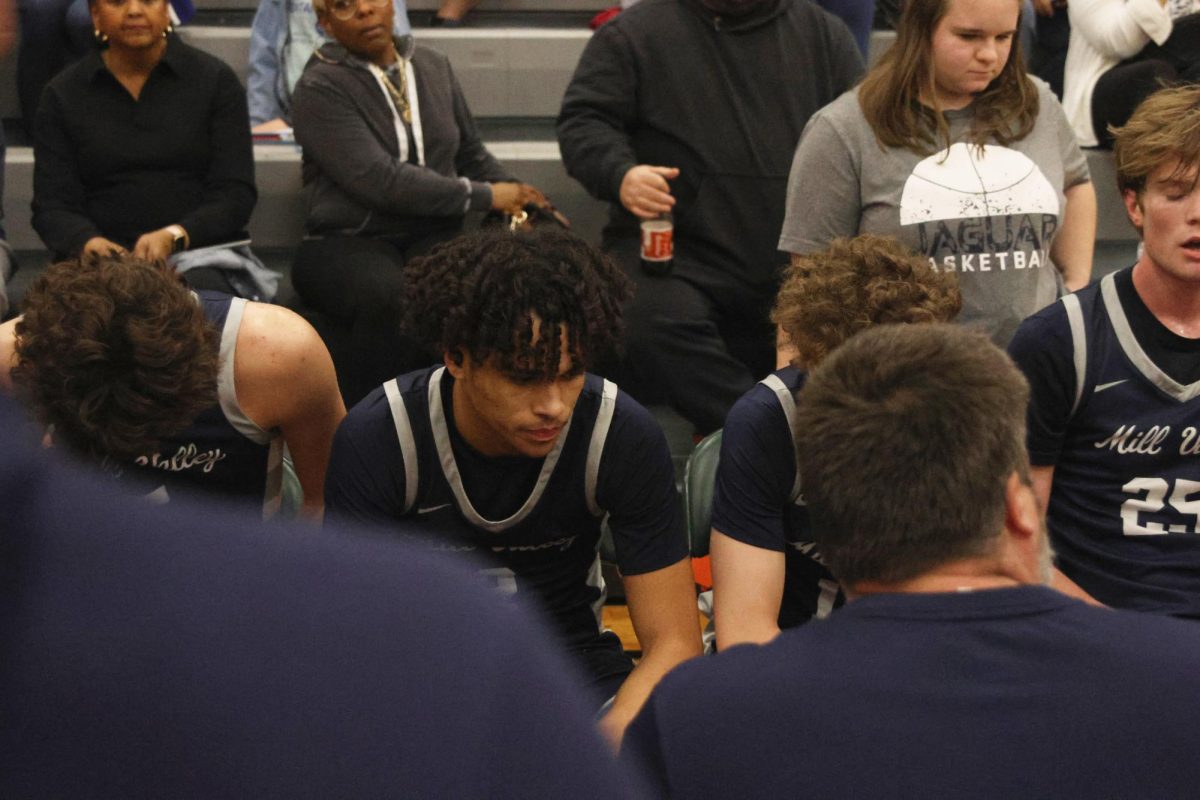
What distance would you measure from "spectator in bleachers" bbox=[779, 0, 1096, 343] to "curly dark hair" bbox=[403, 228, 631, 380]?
662mm

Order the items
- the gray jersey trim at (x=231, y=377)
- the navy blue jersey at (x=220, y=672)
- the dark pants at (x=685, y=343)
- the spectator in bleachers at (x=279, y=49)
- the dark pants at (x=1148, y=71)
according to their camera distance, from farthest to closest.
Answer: the spectator in bleachers at (x=279, y=49)
the dark pants at (x=1148, y=71)
the dark pants at (x=685, y=343)
the gray jersey trim at (x=231, y=377)
the navy blue jersey at (x=220, y=672)

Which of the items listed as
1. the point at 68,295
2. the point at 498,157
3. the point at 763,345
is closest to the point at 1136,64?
the point at 763,345

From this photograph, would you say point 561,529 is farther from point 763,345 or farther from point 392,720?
point 392,720

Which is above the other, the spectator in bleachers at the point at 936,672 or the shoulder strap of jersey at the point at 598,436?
the spectator in bleachers at the point at 936,672

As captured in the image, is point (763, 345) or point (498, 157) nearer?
point (763, 345)

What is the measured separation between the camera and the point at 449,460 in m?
1.95

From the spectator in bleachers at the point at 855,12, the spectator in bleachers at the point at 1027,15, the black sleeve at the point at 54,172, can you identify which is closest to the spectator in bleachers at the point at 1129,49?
the spectator in bleachers at the point at 1027,15

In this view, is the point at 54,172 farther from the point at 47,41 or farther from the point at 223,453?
the point at 223,453

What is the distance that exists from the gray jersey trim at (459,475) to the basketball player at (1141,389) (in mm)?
685

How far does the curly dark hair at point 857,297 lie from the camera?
6.13ft

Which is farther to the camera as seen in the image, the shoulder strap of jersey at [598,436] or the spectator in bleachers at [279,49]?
the spectator in bleachers at [279,49]

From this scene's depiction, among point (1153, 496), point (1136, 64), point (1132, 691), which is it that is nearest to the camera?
point (1132, 691)

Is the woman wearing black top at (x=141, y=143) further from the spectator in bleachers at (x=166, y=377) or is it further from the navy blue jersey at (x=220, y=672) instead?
the navy blue jersey at (x=220, y=672)

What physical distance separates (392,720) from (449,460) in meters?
1.48
